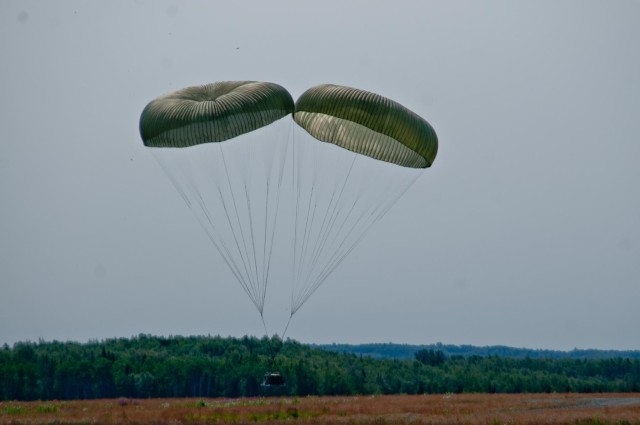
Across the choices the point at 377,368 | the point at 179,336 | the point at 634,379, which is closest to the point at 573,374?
the point at 634,379

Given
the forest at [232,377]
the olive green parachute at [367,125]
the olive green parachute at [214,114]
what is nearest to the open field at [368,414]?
the olive green parachute at [367,125]

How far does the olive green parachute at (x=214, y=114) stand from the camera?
26125 mm

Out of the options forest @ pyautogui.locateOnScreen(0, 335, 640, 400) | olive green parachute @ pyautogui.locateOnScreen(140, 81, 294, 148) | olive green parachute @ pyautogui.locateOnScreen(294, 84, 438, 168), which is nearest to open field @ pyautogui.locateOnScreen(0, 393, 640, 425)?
olive green parachute @ pyautogui.locateOnScreen(294, 84, 438, 168)

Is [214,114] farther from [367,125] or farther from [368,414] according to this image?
[368,414]

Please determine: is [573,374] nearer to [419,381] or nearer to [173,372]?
[419,381]

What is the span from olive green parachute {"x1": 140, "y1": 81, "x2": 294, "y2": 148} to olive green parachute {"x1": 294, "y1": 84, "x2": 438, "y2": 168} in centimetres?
111

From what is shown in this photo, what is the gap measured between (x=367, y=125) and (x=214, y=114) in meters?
4.34

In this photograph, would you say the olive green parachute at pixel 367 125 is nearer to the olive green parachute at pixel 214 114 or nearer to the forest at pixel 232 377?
the olive green parachute at pixel 214 114

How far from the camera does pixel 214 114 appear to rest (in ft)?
85.3

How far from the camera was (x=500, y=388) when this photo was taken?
4227 inches

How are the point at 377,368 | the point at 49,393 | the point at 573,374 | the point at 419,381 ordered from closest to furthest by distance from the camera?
the point at 49,393 → the point at 419,381 → the point at 377,368 → the point at 573,374

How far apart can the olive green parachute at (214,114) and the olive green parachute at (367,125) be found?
43.5 inches

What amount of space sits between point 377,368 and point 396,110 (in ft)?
330

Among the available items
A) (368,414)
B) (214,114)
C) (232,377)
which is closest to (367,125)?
(214,114)
